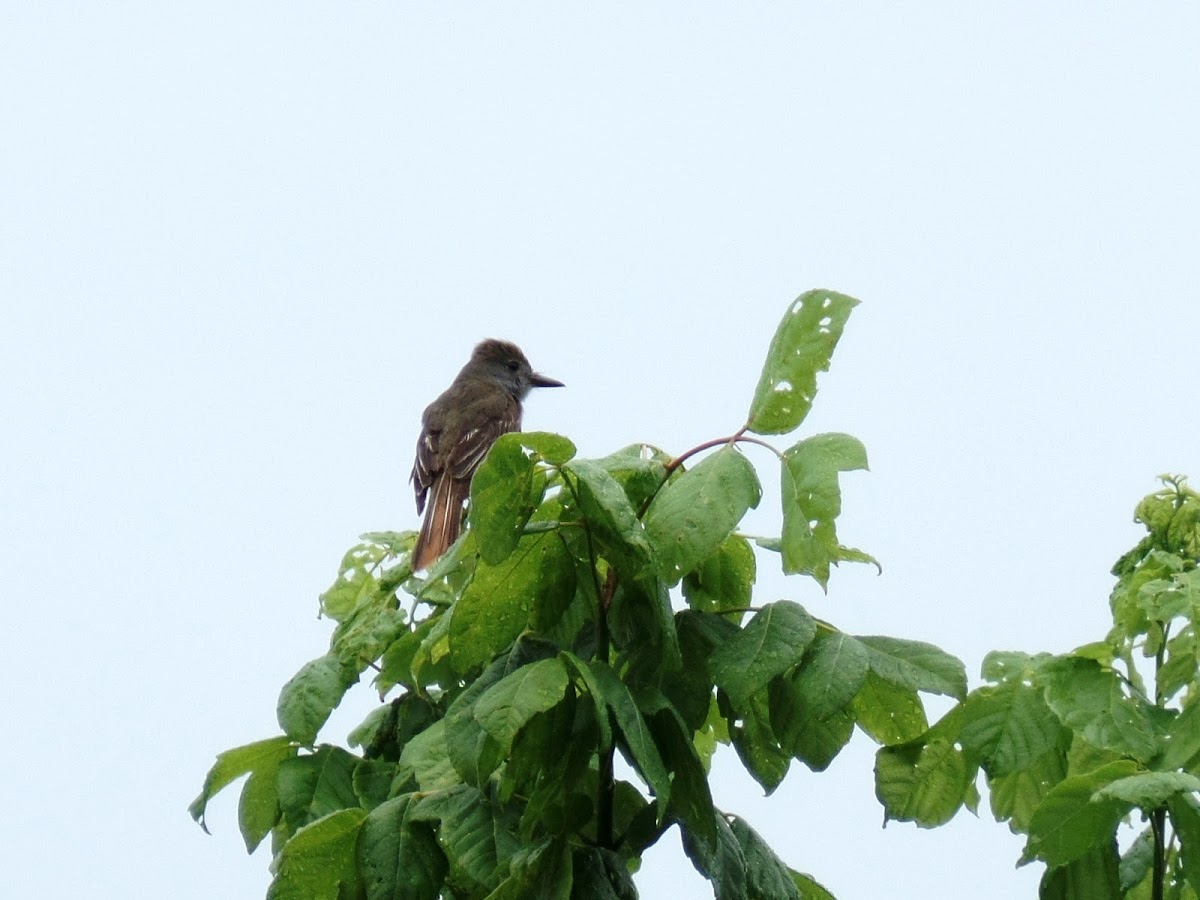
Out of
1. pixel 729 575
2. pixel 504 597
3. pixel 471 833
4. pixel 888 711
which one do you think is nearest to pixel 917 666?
pixel 888 711

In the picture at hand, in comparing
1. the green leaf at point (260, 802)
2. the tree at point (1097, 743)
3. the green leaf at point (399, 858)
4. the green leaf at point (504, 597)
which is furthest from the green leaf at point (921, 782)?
the green leaf at point (260, 802)

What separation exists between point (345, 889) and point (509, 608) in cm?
61

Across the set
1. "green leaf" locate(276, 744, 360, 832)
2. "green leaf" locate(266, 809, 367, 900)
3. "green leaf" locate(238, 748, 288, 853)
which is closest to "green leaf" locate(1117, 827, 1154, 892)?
"green leaf" locate(266, 809, 367, 900)

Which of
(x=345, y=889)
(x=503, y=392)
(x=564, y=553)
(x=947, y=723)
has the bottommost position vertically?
(x=345, y=889)

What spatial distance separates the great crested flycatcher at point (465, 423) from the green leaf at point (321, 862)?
2888 mm

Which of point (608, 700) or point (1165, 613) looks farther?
point (1165, 613)

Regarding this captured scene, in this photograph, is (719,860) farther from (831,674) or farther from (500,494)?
(500,494)

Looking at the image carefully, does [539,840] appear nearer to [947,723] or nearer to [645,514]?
[645,514]

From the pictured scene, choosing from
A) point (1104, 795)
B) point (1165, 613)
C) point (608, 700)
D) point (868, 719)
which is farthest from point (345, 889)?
point (1165, 613)

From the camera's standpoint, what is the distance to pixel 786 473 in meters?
2.68

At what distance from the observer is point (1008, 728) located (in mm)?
2793

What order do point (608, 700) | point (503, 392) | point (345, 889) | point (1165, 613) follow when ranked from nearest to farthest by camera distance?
point (608, 700), point (1165, 613), point (345, 889), point (503, 392)

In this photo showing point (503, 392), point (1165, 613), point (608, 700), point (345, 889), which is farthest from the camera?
point (503, 392)

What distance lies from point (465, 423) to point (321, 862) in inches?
226
